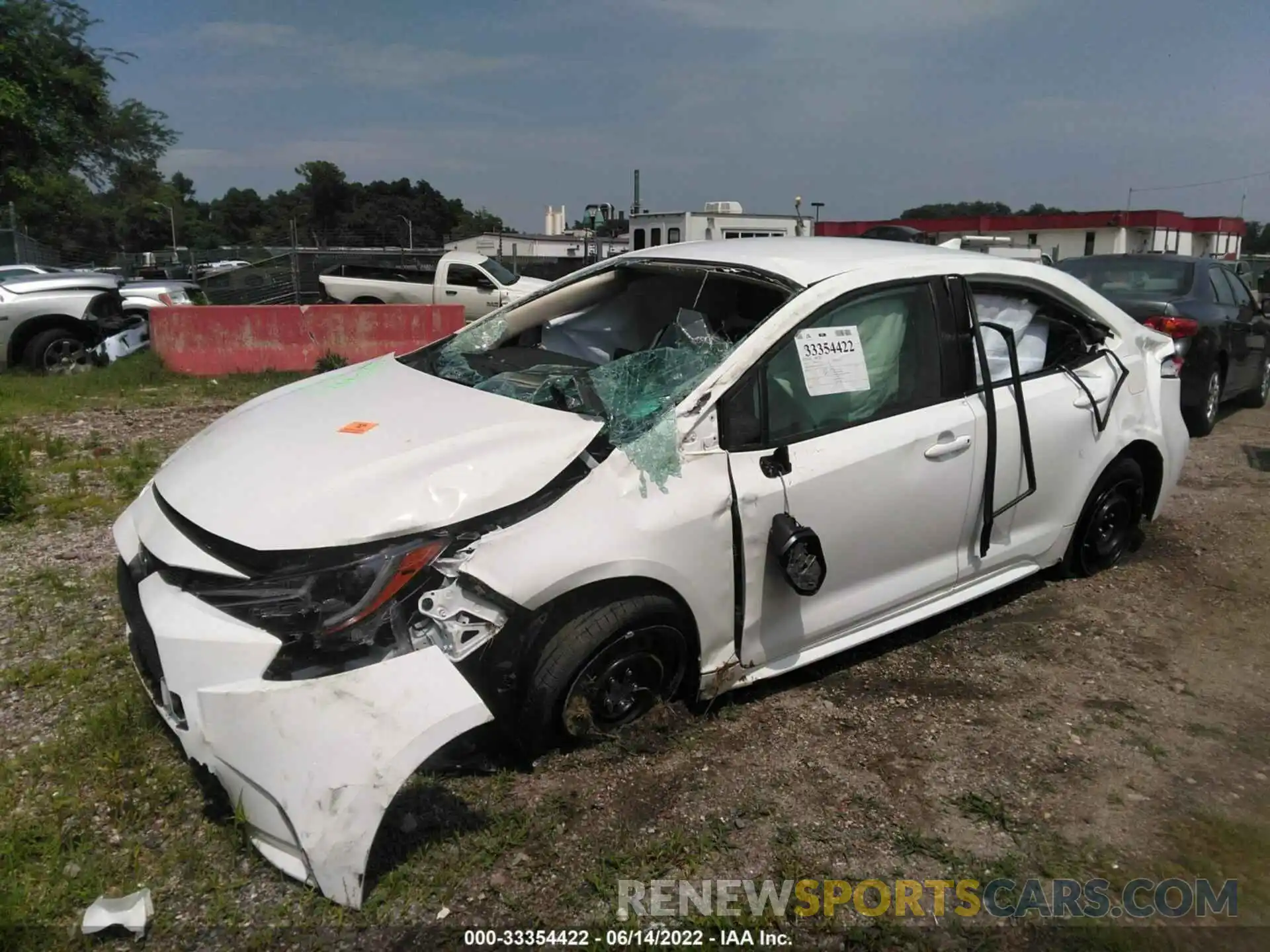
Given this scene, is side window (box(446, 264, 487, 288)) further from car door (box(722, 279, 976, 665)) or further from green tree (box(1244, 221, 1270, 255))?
green tree (box(1244, 221, 1270, 255))

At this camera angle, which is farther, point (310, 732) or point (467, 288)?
point (467, 288)

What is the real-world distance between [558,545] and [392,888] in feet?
3.35

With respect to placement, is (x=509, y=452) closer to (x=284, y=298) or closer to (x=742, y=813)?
(x=742, y=813)

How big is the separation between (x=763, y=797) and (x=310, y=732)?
1395 millimetres

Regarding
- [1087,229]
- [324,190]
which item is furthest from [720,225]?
[324,190]

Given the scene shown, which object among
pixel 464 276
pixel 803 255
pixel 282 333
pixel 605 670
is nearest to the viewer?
pixel 605 670

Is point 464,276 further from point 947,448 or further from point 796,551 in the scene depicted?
point 796,551

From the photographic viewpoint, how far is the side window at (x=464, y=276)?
16938mm

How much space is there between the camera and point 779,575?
3.15 meters

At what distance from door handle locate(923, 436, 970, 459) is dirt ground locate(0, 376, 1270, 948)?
35.7 inches

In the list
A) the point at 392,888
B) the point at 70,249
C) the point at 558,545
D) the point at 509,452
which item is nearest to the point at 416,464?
the point at 509,452

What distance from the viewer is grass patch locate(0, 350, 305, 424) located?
345 inches

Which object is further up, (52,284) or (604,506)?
(52,284)

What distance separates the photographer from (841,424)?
336cm
